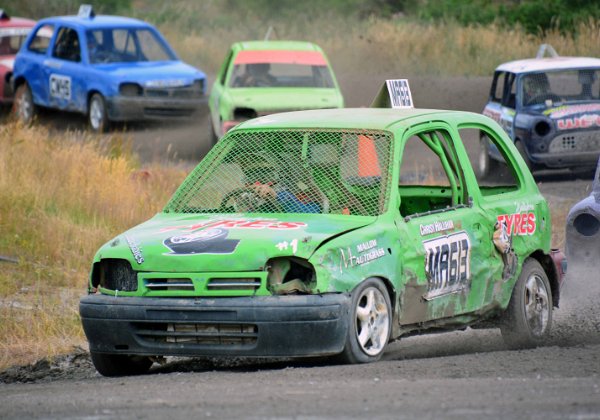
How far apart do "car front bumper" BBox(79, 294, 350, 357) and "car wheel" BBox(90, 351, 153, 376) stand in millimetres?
209

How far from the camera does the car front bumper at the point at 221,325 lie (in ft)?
24.0

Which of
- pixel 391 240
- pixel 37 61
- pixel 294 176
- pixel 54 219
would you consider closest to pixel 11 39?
pixel 37 61

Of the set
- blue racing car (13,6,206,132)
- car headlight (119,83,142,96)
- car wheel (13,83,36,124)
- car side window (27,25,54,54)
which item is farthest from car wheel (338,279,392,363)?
car side window (27,25,54,54)

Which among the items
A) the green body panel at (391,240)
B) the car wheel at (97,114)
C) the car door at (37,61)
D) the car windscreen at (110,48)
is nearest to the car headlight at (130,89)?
the car wheel at (97,114)

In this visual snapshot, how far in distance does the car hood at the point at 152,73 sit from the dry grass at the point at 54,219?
381 centimetres

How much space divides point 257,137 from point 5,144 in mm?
8243

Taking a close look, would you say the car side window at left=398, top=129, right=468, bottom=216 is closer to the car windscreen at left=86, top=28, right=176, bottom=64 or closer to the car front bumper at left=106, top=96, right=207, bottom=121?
the car front bumper at left=106, top=96, right=207, bottom=121

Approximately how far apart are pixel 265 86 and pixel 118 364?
11791mm

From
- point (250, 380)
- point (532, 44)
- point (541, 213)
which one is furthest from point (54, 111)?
point (250, 380)

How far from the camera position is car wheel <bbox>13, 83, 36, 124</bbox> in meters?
23.8

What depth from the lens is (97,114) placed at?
72.8 ft

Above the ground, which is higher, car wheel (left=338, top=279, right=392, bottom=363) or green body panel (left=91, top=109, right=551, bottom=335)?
green body panel (left=91, top=109, right=551, bottom=335)

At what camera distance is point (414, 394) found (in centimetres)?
648

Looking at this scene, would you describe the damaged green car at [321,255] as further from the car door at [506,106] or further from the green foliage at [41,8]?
the green foliage at [41,8]
